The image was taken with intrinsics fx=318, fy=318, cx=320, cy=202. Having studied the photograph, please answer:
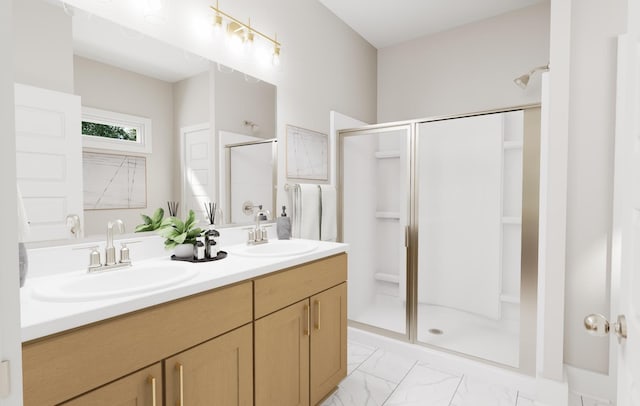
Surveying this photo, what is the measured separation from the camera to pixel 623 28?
66.1 inches

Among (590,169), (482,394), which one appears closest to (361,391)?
(482,394)

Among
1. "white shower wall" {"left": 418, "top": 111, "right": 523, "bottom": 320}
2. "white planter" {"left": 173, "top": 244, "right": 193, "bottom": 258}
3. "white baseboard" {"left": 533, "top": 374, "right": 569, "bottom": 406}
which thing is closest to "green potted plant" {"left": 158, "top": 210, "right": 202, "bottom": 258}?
"white planter" {"left": 173, "top": 244, "right": 193, "bottom": 258}

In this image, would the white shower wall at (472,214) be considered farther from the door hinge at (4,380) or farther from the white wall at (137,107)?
the door hinge at (4,380)

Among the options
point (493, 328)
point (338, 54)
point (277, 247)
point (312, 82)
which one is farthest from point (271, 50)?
point (493, 328)

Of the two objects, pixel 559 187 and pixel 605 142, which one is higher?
pixel 605 142

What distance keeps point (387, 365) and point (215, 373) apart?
146 centimetres

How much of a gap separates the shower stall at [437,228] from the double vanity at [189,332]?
3.23 feet

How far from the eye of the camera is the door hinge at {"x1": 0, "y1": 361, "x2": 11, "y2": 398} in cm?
38

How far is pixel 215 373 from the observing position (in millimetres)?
1091

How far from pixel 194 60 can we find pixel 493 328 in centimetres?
283

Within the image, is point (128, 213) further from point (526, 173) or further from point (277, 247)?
point (526, 173)

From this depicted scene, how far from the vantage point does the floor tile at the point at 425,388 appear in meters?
1.79

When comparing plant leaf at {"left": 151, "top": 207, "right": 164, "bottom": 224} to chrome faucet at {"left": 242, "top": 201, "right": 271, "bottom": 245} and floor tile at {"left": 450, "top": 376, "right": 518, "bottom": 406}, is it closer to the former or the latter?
chrome faucet at {"left": 242, "top": 201, "right": 271, "bottom": 245}

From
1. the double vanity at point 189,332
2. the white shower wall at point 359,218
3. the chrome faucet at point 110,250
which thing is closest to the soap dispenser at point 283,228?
the double vanity at point 189,332
